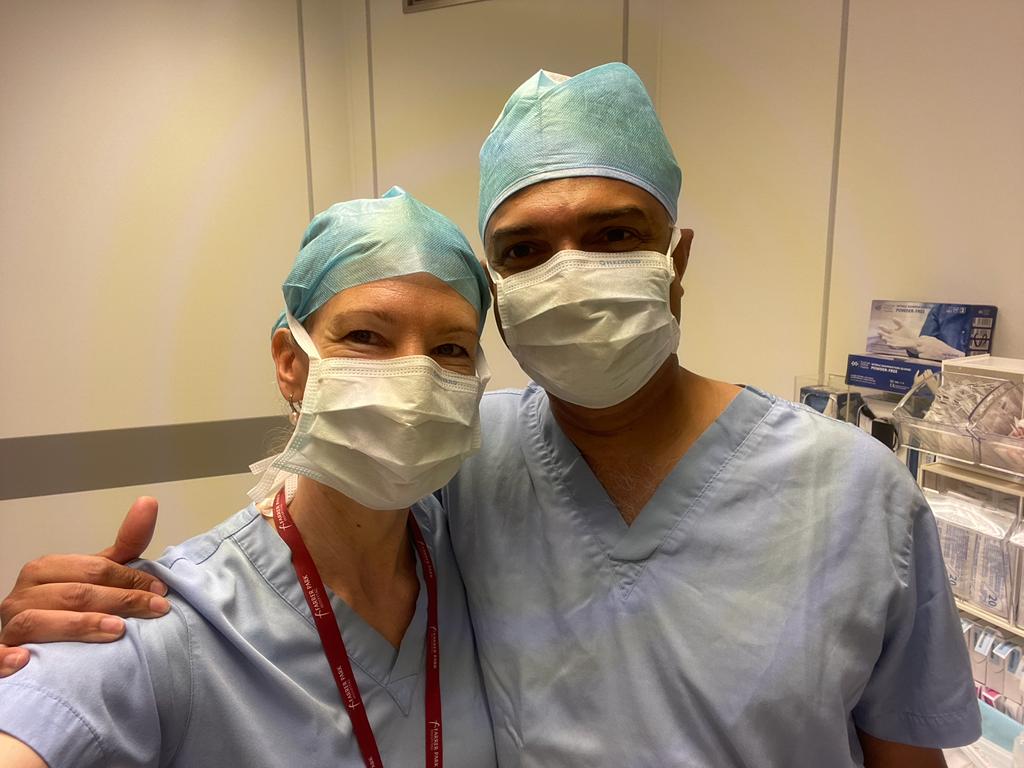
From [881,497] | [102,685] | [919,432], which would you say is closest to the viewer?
[102,685]

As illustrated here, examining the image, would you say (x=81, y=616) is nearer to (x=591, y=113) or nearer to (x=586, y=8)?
(x=591, y=113)

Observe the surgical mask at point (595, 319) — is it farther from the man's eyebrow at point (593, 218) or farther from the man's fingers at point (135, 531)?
the man's fingers at point (135, 531)

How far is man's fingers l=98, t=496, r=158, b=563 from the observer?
82cm

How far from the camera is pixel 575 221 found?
3.11ft

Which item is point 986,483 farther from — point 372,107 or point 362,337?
point 372,107

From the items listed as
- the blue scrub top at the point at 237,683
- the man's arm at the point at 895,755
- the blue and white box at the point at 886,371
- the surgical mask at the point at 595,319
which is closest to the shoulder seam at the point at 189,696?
the blue scrub top at the point at 237,683

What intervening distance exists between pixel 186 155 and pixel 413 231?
6.01 feet

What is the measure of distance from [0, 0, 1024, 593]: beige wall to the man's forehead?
143cm

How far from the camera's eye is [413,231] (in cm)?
92

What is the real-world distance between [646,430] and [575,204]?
40 cm

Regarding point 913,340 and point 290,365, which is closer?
point 290,365

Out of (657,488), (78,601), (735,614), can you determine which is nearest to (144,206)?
(78,601)

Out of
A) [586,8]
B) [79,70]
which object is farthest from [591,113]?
[79,70]

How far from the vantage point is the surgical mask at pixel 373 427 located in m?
0.86
